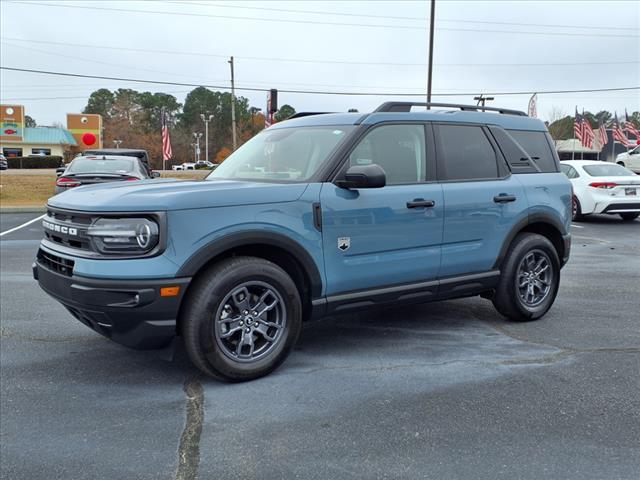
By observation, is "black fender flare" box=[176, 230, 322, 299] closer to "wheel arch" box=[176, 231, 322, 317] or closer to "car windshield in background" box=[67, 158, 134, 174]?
"wheel arch" box=[176, 231, 322, 317]

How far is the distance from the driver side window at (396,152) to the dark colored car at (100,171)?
24.5ft

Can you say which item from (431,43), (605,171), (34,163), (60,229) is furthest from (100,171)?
(34,163)

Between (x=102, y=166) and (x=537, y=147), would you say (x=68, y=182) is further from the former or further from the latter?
(x=537, y=147)

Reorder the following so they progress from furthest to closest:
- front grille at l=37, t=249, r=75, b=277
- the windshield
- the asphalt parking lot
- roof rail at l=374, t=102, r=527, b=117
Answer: roof rail at l=374, t=102, r=527, b=117
the windshield
front grille at l=37, t=249, r=75, b=277
the asphalt parking lot

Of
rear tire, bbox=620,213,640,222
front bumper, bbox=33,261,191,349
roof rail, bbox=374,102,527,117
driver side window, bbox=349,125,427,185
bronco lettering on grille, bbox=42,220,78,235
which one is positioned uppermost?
roof rail, bbox=374,102,527,117

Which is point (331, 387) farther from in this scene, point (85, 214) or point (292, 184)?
point (85, 214)

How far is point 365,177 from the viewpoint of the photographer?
4.06 meters

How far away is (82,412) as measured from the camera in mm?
3572

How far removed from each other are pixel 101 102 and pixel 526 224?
110 meters

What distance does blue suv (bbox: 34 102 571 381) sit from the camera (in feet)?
11.9

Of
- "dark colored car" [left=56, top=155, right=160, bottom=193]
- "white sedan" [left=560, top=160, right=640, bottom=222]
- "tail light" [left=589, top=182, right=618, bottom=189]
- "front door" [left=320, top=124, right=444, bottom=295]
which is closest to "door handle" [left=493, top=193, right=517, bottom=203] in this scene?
"front door" [left=320, top=124, right=444, bottom=295]

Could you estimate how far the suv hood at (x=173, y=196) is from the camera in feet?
11.9

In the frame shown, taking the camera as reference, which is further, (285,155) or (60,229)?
(285,155)

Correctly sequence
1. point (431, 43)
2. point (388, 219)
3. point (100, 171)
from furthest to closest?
point (431, 43) < point (100, 171) < point (388, 219)
